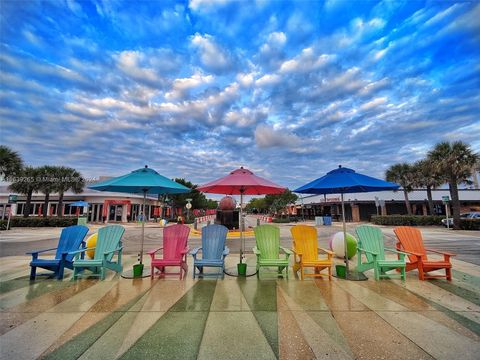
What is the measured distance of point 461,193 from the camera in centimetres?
3594

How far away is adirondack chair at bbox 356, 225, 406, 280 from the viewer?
18.0 ft

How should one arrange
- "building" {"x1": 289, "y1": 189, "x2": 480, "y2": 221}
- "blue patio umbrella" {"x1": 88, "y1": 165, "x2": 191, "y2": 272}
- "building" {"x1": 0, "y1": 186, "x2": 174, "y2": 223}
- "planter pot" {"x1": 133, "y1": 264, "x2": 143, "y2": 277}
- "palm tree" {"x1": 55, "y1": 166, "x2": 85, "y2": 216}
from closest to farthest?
"blue patio umbrella" {"x1": 88, "y1": 165, "x2": 191, "y2": 272} → "planter pot" {"x1": 133, "y1": 264, "x2": 143, "y2": 277} → "palm tree" {"x1": 55, "y1": 166, "x2": 85, "y2": 216} → "building" {"x1": 289, "y1": 189, "x2": 480, "y2": 221} → "building" {"x1": 0, "y1": 186, "x2": 174, "y2": 223}

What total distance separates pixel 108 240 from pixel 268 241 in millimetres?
3992

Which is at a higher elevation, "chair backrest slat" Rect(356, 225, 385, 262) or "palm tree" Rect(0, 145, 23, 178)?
"palm tree" Rect(0, 145, 23, 178)

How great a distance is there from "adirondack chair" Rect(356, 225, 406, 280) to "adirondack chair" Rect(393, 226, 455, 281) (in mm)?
308

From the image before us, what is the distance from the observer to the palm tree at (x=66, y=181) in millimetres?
27625

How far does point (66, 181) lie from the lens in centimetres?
2789

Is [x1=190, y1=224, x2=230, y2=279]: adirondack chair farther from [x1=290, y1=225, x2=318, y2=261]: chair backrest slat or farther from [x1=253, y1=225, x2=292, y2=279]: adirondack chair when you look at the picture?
[x1=290, y1=225, x2=318, y2=261]: chair backrest slat

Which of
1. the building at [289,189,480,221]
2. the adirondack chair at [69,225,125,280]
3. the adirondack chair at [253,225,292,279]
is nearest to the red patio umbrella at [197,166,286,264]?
the adirondack chair at [253,225,292,279]

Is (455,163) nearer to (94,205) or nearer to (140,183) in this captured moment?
(140,183)

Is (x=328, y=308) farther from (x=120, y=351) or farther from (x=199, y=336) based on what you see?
(x=120, y=351)

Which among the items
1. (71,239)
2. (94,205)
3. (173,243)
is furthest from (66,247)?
(94,205)

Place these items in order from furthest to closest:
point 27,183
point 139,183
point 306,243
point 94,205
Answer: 1. point 94,205
2. point 27,183
3. point 306,243
4. point 139,183

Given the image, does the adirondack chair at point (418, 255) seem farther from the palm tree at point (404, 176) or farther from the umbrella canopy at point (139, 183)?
the palm tree at point (404, 176)
